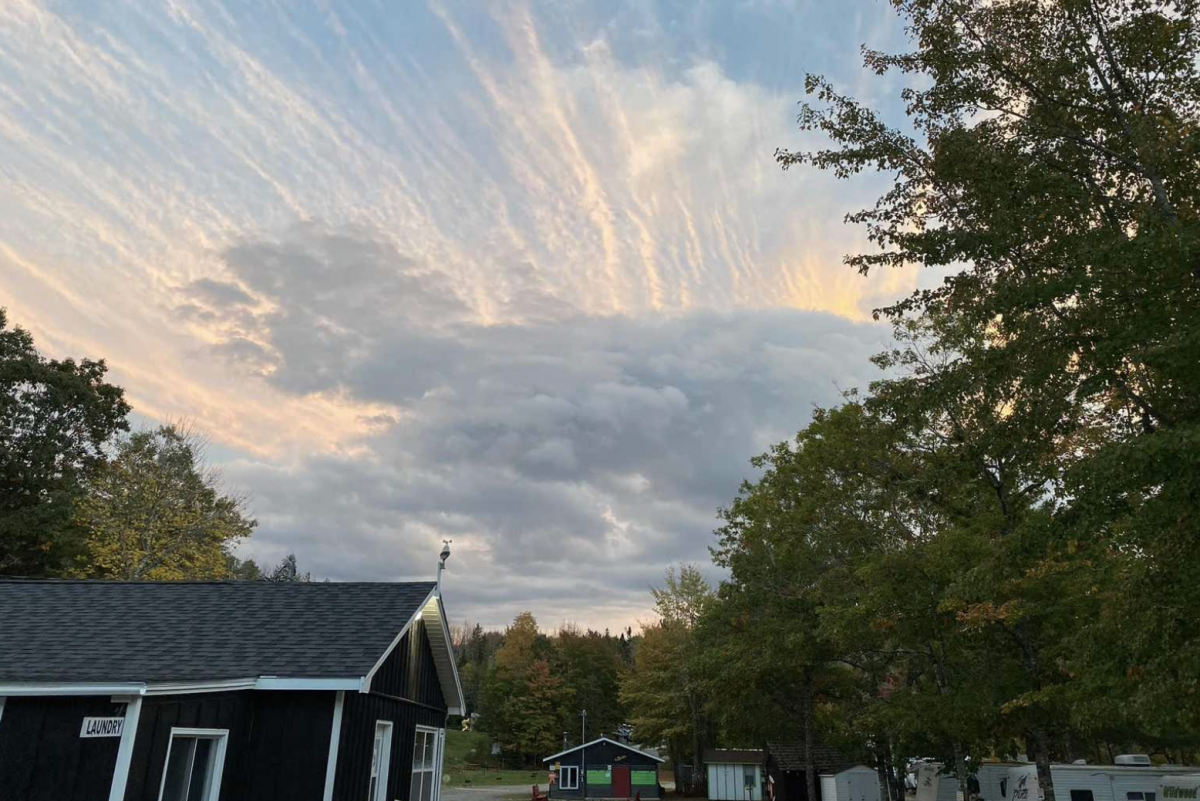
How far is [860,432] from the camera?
918 inches

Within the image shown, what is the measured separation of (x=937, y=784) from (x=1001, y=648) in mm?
27536

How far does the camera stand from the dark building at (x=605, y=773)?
169 feet

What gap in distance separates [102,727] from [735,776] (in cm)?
4625

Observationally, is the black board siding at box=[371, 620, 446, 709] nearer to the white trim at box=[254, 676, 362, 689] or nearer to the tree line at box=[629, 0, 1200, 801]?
the white trim at box=[254, 676, 362, 689]

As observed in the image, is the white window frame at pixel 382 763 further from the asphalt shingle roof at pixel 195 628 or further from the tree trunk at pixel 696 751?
the tree trunk at pixel 696 751

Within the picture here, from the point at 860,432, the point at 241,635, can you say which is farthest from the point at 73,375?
the point at 860,432

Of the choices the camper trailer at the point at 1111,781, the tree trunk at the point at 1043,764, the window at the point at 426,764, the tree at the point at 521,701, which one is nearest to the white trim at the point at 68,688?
the window at the point at 426,764

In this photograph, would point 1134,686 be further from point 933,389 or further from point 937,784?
point 937,784

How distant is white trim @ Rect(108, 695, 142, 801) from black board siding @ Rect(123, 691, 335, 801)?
1.49m

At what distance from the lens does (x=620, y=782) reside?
51.9 m

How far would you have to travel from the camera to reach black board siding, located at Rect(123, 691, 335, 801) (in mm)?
12500

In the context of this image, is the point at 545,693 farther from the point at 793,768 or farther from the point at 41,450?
the point at 41,450

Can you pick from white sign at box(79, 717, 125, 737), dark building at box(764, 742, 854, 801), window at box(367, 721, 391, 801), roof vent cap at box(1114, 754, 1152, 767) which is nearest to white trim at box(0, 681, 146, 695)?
white sign at box(79, 717, 125, 737)

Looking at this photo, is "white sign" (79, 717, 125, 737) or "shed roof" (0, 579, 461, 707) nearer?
"white sign" (79, 717, 125, 737)
